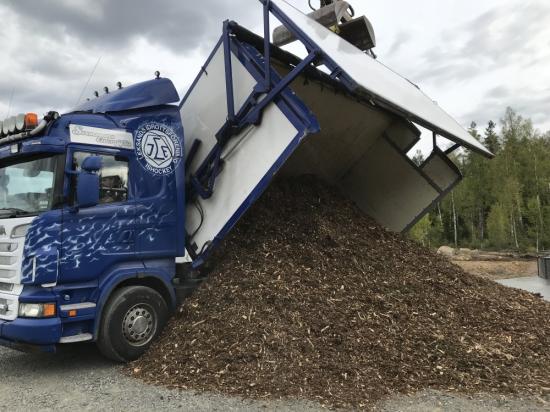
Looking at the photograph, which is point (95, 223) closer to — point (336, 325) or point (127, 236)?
point (127, 236)

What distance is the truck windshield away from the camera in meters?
4.44

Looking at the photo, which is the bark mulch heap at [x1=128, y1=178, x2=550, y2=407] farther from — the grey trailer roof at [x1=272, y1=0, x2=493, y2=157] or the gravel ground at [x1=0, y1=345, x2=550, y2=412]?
the grey trailer roof at [x1=272, y1=0, x2=493, y2=157]

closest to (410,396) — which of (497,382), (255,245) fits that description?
(497,382)

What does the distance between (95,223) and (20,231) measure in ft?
2.10

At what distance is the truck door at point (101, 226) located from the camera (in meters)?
4.41

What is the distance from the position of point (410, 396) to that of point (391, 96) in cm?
283

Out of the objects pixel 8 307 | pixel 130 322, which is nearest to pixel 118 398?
pixel 130 322

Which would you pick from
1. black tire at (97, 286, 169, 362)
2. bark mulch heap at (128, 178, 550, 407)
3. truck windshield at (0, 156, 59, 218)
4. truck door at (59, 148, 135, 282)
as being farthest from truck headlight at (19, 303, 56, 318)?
bark mulch heap at (128, 178, 550, 407)

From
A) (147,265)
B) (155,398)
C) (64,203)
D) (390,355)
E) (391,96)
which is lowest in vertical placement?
(155,398)

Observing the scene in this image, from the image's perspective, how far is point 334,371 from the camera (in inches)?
155

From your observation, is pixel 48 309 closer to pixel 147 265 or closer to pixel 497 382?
pixel 147 265

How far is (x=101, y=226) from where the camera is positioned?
464 cm

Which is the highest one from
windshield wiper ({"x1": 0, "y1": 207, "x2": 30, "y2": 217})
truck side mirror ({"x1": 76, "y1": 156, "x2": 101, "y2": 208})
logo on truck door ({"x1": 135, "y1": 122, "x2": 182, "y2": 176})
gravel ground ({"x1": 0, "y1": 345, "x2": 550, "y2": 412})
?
logo on truck door ({"x1": 135, "y1": 122, "x2": 182, "y2": 176})

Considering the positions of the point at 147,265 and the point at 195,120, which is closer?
the point at 147,265
